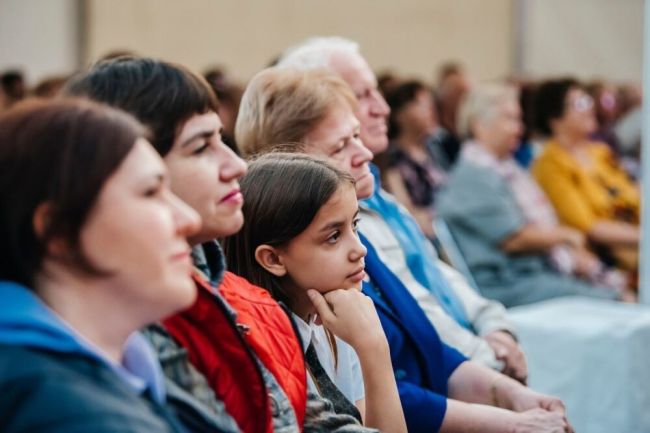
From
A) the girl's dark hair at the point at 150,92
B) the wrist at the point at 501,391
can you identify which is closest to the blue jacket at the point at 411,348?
the wrist at the point at 501,391

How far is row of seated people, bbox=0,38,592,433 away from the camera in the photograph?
1.27 metres

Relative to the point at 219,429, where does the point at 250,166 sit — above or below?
above

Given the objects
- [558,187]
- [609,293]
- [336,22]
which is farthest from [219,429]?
[336,22]

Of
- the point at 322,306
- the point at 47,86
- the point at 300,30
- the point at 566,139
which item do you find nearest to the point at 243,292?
the point at 322,306

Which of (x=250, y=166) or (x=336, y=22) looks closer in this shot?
(x=250, y=166)

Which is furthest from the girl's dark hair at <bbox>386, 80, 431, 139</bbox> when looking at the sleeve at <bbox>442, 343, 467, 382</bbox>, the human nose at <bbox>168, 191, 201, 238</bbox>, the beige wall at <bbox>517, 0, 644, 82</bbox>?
the beige wall at <bbox>517, 0, 644, 82</bbox>

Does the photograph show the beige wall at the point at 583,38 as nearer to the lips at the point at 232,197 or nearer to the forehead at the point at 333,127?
the forehead at the point at 333,127

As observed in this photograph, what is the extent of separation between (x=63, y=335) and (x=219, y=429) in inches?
13.4

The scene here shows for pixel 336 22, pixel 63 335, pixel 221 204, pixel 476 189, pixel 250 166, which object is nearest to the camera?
pixel 63 335

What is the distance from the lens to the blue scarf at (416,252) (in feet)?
9.47

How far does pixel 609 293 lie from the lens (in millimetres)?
5191

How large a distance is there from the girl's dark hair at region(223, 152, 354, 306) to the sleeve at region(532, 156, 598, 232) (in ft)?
12.3

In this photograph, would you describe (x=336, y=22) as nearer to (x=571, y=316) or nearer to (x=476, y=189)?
(x=476, y=189)

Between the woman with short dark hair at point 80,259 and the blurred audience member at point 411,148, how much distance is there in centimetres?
451
